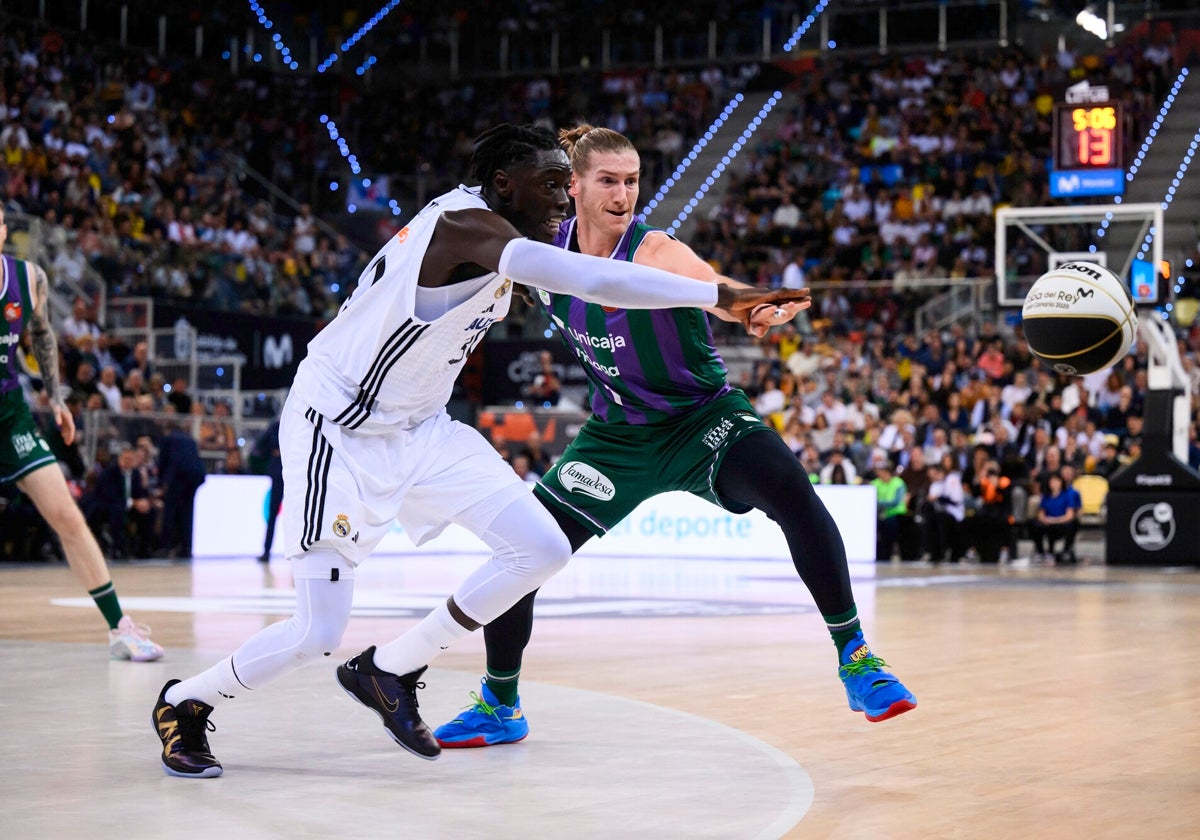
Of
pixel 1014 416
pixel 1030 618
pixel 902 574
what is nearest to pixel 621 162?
pixel 1030 618

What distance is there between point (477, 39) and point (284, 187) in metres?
6.00

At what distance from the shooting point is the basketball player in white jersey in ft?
14.9

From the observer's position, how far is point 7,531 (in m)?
16.9

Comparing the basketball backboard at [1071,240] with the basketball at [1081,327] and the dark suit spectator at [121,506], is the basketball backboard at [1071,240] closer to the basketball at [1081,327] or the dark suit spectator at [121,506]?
the dark suit spectator at [121,506]

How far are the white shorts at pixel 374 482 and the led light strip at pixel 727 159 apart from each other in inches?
957

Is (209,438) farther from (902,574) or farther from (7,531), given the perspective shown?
(902,574)

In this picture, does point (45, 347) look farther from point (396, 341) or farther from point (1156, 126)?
point (1156, 126)

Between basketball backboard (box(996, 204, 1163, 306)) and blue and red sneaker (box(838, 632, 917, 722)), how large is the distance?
1502 cm

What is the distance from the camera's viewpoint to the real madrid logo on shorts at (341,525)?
4.55 meters

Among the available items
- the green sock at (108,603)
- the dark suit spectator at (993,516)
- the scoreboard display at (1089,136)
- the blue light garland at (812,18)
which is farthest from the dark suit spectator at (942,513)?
the green sock at (108,603)

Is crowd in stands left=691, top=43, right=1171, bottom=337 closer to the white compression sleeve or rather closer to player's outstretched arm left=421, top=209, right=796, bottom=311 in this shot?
player's outstretched arm left=421, top=209, right=796, bottom=311

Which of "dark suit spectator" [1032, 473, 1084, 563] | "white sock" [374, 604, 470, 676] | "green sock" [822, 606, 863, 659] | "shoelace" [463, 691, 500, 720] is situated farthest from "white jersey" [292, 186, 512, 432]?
"dark suit spectator" [1032, 473, 1084, 563]

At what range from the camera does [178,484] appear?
18.3 meters

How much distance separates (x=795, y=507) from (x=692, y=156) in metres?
26.0
